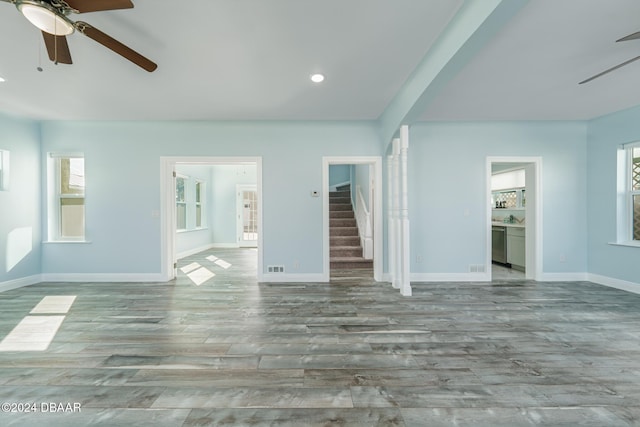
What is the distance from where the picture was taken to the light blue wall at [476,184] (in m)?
4.70

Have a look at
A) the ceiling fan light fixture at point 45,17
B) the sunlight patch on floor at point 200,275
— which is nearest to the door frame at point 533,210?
the sunlight patch on floor at point 200,275

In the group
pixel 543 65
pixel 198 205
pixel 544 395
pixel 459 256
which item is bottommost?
pixel 544 395

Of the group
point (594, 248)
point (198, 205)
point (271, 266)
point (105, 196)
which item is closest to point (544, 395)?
point (271, 266)

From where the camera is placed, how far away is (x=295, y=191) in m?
4.75

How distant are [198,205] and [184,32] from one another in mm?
7025

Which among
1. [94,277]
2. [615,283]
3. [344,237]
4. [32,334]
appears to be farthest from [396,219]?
[94,277]

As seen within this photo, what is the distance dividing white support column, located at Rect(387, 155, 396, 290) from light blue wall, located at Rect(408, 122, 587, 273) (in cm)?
38

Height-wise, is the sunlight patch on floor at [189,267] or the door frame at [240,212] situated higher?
the door frame at [240,212]

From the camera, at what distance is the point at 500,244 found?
6.07 metres

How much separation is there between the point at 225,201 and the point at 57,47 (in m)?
7.63

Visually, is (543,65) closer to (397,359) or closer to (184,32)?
(397,359)

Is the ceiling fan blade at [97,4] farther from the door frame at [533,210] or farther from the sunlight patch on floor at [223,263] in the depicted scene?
the door frame at [533,210]

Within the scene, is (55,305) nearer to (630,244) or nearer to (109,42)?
(109,42)

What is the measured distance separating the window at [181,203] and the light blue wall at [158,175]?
9.58 ft
